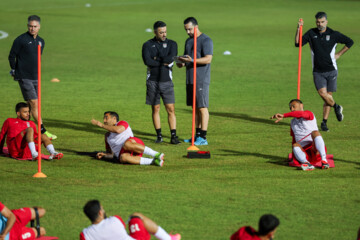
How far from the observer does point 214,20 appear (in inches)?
1651

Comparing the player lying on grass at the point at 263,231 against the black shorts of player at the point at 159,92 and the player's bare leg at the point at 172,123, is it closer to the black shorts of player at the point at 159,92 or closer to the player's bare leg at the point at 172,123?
the player's bare leg at the point at 172,123

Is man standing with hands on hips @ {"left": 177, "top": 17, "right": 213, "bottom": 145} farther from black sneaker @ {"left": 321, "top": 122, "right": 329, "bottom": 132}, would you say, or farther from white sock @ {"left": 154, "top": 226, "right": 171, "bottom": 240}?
white sock @ {"left": 154, "top": 226, "right": 171, "bottom": 240}

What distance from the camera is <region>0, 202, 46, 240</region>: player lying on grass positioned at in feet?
28.0

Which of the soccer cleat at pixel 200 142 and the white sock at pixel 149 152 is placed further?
the soccer cleat at pixel 200 142

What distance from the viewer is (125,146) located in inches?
516

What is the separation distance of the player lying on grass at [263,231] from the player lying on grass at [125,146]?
17.8ft

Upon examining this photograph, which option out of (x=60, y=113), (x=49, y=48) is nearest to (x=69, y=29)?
(x=49, y=48)

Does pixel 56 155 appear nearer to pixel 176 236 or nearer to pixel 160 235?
pixel 176 236

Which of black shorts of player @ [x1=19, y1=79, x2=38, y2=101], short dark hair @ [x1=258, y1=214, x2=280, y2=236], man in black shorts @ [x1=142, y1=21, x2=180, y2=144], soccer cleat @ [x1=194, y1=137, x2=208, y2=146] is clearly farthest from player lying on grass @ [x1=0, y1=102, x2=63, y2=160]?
short dark hair @ [x1=258, y1=214, x2=280, y2=236]

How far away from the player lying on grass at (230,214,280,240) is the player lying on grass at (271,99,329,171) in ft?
16.3

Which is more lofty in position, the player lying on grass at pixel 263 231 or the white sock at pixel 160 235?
the player lying on grass at pixel 263 231

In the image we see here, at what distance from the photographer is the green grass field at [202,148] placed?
410 inches

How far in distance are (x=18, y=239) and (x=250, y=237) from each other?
293cm

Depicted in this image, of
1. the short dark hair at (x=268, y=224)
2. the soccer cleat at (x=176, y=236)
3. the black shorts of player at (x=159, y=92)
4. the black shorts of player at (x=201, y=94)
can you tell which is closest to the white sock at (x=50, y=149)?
the black shorts of player at (x=159, y=92)
